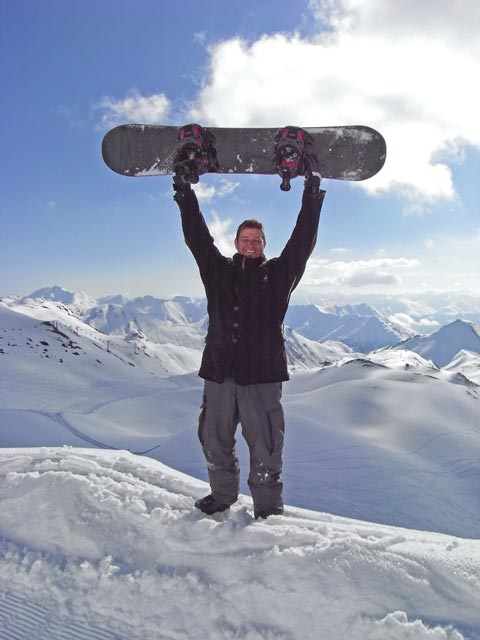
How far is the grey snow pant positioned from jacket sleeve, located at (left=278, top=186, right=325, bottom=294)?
Answer: 1.01 metres

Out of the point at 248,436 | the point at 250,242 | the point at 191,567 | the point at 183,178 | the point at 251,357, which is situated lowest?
the point at 191,567

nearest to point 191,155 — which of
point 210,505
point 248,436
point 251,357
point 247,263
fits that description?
point 247,263

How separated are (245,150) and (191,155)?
1260 mm

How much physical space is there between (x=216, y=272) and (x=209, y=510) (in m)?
2.04

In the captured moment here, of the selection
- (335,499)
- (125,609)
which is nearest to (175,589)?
(125,609)

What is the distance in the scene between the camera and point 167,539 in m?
2.97

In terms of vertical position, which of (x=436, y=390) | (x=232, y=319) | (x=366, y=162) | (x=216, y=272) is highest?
(x=366, y=162)

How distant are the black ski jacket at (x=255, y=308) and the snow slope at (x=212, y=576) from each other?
120 centimetres

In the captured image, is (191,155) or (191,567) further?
(191,155)

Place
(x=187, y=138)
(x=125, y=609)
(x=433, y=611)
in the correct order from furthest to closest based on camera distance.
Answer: (x=187, y=138)
(x=125, y=609)
(x=433, y=611)

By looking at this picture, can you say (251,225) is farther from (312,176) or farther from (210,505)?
(210,505)

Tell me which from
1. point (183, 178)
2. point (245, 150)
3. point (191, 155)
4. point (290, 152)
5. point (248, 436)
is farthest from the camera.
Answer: point (245, 150)

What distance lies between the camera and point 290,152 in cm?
398

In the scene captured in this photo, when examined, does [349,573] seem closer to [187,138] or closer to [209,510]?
[209,510]
